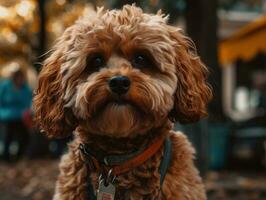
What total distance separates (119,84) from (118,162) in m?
0.54

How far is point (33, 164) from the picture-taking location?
556 inches

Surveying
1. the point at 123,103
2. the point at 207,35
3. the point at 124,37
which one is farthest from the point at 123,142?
the point at 207,35

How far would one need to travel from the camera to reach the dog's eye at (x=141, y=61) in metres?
3.78

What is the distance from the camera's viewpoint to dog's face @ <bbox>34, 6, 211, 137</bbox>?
362cm

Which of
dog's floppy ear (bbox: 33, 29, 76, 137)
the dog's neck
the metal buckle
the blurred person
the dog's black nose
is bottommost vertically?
the blurred person

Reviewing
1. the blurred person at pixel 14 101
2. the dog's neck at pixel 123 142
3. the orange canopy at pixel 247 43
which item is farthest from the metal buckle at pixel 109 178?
the blurred person at pixel 14 101

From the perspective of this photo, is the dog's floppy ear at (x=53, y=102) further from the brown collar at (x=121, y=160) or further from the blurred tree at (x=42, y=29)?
the blurred tree at (x=42, y=29)

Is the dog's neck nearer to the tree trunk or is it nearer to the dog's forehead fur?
the dog's forehead fur

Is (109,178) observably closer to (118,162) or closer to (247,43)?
(118,162)


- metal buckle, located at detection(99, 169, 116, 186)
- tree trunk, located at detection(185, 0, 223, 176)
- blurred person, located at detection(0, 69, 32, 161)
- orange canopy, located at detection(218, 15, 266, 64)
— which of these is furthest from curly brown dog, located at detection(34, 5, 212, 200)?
blurred person, located at detection(0, 69, 32, 161)

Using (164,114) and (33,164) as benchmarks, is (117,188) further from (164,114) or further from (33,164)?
(33,164)

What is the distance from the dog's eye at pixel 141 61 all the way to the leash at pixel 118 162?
0.44 meters

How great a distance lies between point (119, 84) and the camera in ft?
11.7

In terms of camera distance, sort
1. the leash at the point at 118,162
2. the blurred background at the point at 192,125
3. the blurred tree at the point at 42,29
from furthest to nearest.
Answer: the blurred tree at the point at 42,29
the blurred background at the point at 192,125
the leash at the point at 118,162
